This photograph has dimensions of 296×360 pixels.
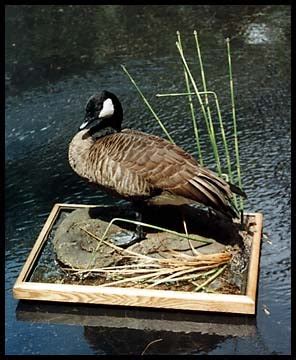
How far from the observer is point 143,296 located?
2082 millimetres

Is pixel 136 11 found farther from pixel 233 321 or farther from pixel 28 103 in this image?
pixel 233 321

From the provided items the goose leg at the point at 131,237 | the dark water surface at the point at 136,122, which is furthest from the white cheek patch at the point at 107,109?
the dark water surface at the point at 136,122

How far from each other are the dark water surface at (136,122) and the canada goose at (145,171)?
1.18 feet

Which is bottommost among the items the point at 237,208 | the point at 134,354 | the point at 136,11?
the point at 134,354

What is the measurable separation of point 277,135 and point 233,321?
136cm

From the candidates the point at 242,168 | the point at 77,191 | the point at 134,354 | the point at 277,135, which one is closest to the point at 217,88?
the point at 277,135

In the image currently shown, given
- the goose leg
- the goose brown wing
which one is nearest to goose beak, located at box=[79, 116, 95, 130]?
the goose brown wing

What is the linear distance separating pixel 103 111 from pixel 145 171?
28cm

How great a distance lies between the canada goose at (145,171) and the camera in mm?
2180

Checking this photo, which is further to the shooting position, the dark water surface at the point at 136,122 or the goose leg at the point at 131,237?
the goose leg at the point at 131,237

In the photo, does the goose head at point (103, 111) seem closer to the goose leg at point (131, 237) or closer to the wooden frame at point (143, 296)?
the goose leg at point (131, 237)

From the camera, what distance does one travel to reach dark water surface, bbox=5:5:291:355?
2041 millimetres

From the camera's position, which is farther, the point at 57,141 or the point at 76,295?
the point at 57,141

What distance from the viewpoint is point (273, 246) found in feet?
8.00
